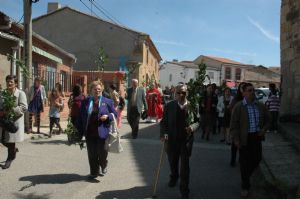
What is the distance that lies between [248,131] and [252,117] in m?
0.22

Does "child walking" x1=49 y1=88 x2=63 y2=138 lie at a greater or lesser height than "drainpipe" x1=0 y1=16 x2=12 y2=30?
lesser

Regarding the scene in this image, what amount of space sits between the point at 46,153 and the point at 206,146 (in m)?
4.16

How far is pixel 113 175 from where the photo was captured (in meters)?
8.30

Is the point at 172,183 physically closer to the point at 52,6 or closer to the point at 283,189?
the point at 283,189

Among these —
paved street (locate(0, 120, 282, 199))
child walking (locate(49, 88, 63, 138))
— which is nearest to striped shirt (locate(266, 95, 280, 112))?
paved street (locate(0, 120, 282, 199))

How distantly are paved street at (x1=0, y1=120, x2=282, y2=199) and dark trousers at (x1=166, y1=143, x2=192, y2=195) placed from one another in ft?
0.80

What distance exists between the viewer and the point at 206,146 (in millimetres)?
12273

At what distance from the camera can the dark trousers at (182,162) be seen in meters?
6.73

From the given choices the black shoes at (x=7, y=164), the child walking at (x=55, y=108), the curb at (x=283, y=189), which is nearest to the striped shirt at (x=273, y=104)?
the child walking at (x=55, y=108)

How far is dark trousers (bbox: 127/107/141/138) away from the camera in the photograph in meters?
13.7

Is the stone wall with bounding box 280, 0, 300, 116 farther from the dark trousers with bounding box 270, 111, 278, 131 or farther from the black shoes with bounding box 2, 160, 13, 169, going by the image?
the black shoes with bounding box 2, 160, 13, 169

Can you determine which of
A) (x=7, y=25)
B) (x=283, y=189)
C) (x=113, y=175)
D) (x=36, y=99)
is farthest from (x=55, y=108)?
(x=283, y=189)

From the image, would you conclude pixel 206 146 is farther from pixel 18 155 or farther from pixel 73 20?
pixel 73 20

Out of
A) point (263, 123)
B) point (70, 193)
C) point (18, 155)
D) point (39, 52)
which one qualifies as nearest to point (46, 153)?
point (18, 155)
